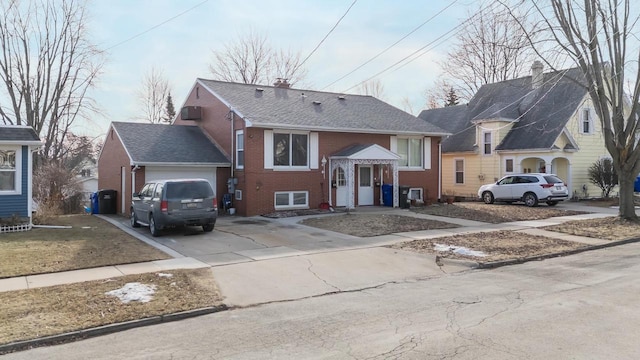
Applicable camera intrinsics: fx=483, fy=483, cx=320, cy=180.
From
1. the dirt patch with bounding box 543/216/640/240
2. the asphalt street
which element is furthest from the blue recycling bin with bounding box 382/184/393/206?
the asphalt street

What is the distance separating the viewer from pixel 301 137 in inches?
840

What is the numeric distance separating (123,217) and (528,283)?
17016mm

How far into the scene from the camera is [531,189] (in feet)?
78.2

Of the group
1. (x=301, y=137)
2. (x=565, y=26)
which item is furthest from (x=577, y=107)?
(x=301, y=137)

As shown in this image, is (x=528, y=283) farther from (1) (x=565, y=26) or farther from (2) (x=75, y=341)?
(1) (x=565, y=26)

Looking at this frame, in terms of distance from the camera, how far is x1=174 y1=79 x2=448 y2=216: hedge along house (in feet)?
66.4

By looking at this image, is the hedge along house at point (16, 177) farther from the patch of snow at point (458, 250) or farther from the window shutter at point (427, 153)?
the window shutter at point (427, 153)

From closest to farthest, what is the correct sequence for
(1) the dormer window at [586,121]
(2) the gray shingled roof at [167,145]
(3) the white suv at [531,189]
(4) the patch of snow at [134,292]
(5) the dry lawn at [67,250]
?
(4) the patch of snow at [134,292], (5) the dry lawn at [67,250], (2) the gray shingled roof at [167,145], (3) the white suv at [531,189], (1) the dormer window at [586,121]

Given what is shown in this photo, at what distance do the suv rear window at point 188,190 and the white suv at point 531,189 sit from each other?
16512mm

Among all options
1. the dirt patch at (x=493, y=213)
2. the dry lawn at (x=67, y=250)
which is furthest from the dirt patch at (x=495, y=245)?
the dry lawn at (x=67, y=250)

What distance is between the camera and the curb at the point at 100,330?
572 cm

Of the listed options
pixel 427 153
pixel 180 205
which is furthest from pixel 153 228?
pixel 427 153

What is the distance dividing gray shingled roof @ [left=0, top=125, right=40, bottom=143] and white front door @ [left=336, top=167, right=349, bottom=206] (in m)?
12.1

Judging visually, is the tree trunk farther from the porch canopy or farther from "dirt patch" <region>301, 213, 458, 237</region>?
the porch canopy
